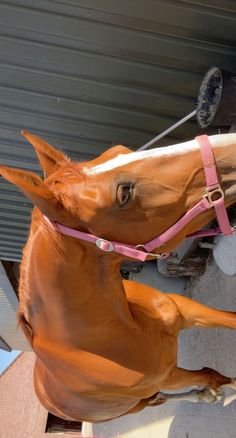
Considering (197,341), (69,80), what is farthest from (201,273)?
(69,80)

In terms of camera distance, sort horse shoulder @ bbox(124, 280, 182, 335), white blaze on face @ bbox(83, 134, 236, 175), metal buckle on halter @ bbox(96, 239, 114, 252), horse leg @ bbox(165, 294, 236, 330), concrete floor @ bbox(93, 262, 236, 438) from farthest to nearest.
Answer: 1. concrete floor @ bbox(93, 262, 236, 438)
2. horse leg @ bbox(165, 294, 236, 330)
3. horse shoulder @ bbox(124, 280, 182, 335)
4. metal buckle on halter @ bbox(96, 239, 114, 252)
5. white blaze on face @ bbox(83, 134, 236, 175)

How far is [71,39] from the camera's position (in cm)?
310

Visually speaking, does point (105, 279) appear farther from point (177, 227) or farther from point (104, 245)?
point (177, 227)

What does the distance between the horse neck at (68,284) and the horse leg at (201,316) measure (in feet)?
1.76

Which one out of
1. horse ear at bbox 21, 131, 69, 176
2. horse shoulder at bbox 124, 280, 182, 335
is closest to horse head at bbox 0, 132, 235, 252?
horse ear at bbox 21, 131, 69, 176

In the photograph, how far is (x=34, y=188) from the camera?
69.2 inches

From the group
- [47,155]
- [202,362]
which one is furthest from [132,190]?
[202,362]

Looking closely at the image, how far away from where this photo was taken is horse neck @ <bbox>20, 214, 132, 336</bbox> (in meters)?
2.10

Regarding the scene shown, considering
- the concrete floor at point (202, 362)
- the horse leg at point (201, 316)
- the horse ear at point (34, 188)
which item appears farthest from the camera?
the concrete floor at point (202, 362)

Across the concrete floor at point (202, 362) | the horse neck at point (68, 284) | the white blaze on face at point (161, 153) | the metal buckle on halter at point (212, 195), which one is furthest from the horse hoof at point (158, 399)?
the white blaze on face at point (161, 153)

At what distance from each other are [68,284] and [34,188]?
0.60m

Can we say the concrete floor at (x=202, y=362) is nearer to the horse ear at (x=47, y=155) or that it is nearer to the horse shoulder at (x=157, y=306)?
the horse shoulder at (x=157, y=306)

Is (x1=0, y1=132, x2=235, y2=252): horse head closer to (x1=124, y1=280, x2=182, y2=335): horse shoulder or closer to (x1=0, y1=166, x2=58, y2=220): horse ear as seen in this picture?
(x1=0, y1=166, x2=58, y2=220): horse ear

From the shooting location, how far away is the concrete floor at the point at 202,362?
4020 mm
